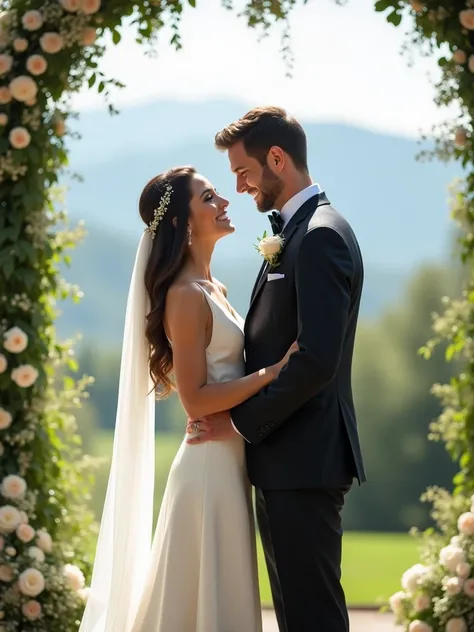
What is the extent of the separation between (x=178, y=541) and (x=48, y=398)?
1319mm

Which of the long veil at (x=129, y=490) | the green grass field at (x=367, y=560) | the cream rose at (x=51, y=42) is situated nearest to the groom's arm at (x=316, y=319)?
the long veil at (x=129, y=490)

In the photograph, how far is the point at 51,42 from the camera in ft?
14.0

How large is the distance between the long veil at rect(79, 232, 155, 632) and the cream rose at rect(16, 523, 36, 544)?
0.60 metres

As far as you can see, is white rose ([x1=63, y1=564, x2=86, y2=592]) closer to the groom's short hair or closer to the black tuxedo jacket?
the black tuxedo jacket

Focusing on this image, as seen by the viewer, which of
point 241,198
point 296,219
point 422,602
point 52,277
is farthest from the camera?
point 241,198

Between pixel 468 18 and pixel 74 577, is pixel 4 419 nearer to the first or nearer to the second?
pixel 74 577

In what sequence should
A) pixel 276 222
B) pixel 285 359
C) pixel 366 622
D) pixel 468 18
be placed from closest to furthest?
1. pixel 285 359
2. pixel 276 222
3. pixel 468 18
4. pixel 366 622

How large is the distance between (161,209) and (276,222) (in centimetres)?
46

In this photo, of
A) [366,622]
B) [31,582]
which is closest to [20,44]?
[31,582]

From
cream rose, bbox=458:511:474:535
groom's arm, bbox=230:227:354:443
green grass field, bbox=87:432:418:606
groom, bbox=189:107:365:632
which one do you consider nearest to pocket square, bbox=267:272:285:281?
groom, bbox=189:107:365:632

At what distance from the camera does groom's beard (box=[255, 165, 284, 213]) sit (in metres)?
3.38

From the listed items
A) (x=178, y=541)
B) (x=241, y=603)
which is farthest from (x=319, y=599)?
(x=178, y=541)

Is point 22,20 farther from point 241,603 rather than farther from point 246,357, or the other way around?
point 241,603

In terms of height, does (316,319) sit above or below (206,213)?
below
